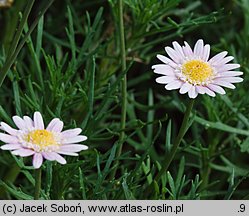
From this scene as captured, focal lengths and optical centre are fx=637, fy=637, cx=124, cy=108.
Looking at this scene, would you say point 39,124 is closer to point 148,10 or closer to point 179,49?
point 179,49

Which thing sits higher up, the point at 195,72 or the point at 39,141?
the point at 195,72

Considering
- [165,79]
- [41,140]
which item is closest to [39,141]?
[41,140]

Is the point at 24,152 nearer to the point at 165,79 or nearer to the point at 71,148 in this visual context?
the point at 71,148

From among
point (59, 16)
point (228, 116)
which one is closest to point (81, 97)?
point (228, 116)

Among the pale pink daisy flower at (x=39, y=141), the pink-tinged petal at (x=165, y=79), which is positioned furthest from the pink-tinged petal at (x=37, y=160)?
the pink-tinged petal at (x=165, y=79)

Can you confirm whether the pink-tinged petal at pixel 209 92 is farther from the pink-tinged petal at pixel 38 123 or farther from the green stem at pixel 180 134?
the pink-tinged petal at pixel 38 123

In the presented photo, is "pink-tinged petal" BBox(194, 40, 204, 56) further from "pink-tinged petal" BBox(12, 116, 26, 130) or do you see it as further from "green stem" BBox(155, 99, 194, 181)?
"pink-tinged petal" BBox(12, 116, 26, 130)

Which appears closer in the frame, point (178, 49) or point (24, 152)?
point (24, 152)

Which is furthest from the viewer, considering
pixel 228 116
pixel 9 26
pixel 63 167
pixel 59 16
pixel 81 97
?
pixel 59 16
